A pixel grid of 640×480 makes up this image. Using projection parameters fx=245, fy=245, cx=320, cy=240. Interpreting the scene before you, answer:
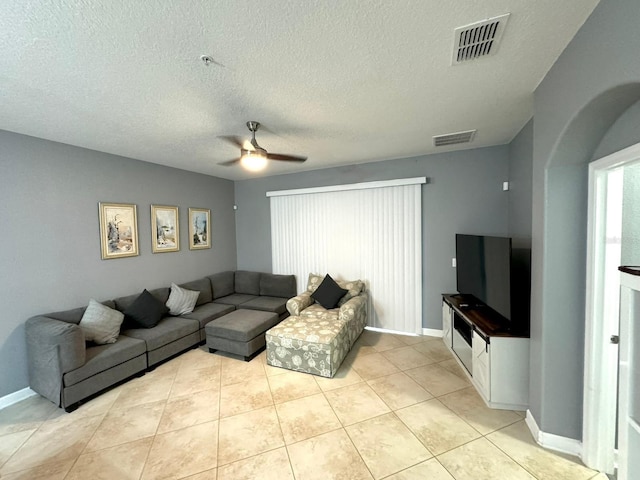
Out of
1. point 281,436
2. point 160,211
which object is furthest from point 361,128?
point 160,211

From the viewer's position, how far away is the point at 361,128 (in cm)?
265

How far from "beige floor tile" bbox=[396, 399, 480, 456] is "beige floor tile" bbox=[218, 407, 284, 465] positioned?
110cm

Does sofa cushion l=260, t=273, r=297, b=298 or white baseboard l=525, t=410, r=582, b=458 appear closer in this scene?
white baseboard l=525, t=410, r=582, b=458

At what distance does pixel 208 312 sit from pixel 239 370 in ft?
4.00

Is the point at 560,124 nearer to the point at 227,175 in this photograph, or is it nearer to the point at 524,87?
the point at 524,87

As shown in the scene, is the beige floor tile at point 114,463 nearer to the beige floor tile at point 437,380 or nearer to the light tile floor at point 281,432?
the light tile floor at point 281,432

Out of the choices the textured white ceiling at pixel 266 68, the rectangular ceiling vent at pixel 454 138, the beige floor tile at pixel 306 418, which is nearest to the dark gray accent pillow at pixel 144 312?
the textured white ceiling at pixel 266 68

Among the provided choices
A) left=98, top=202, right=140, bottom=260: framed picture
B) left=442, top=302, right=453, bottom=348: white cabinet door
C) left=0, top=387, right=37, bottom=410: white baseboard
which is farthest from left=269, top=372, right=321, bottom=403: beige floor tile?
left=98, top=202, right=140, bottom=260: framed picture

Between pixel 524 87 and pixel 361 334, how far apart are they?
11.4ft

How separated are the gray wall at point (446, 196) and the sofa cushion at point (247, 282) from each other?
175 cm

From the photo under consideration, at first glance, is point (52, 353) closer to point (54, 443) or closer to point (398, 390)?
point (54, 443)

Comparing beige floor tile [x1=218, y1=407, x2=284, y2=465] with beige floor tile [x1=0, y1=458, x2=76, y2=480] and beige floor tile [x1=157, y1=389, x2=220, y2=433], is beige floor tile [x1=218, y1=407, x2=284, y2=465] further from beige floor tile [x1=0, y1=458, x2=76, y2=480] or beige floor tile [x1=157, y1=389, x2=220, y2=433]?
beige floor tile [x1=0, y1=458, x2=76, y2=480]

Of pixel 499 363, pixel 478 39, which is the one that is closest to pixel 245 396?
pixel 499 363

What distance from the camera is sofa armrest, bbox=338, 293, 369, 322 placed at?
326 centimetres
